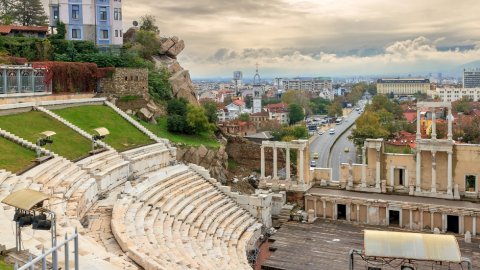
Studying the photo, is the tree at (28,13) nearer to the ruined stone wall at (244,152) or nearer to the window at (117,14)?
the window at (117,14)

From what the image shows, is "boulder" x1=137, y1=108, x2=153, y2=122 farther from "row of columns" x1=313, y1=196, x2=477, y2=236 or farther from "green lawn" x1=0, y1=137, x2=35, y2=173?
"green lawn" x1=0, y1=137, x2=35, y2=173

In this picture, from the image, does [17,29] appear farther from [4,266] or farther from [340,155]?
[340,155]

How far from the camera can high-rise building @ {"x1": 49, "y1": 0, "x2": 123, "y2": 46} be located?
181 feet

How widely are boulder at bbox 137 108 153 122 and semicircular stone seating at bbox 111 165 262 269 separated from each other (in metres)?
11.4

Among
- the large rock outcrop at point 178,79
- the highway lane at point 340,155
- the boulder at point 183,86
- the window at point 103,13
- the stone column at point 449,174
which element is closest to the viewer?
the stone column at point 449,174

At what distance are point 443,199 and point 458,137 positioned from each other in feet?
145

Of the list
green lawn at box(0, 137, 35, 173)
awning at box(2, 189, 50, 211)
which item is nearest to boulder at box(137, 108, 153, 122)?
green lawn at box(0, 137, 35, 173)

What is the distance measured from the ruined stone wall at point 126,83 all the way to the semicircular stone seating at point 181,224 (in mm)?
14592

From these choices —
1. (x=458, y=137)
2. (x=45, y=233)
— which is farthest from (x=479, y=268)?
(x=458, y=137)

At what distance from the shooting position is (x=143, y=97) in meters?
45.9

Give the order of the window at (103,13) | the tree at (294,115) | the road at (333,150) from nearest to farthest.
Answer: the window at (103,13)
the road at (333,150)
the tree at (294,115)

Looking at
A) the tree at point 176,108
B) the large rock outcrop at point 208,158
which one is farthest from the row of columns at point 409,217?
the tree at point 176,108

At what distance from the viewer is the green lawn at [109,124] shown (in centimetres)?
3456

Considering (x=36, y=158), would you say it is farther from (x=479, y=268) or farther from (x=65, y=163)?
(x=479, y=268)
